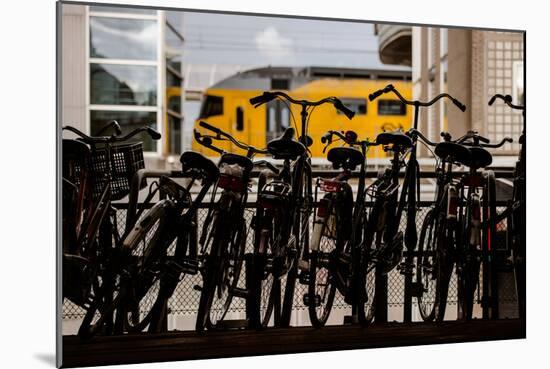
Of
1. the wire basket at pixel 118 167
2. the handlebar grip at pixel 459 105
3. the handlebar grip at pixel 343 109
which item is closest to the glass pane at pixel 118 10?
the wire basket at pixel 118 167

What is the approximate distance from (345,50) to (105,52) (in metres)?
1.15

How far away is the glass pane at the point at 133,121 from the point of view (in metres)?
3.57

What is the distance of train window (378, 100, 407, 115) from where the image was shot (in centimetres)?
396

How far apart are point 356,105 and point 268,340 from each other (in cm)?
122

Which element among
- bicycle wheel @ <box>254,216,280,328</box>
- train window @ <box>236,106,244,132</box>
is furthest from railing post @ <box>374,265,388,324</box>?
train window @ <box>236,106,244,132</box>

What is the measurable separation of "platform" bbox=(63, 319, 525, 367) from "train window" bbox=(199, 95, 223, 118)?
1.03 m

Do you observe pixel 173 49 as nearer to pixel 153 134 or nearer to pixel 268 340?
pixel 153 134

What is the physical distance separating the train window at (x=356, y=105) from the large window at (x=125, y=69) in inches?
35.6

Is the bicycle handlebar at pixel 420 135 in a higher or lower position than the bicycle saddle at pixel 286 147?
higher

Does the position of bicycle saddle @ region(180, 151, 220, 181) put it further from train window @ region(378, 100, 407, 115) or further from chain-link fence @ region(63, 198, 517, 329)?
train window @ region(378, 100, 407, 115)

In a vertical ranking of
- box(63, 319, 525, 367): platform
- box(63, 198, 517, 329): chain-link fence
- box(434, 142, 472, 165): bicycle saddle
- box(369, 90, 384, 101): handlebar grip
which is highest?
box(369, 90, 384, 101): handlebar grip

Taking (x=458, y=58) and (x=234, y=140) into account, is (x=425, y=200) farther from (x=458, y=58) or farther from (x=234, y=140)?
(x=234, y=140)

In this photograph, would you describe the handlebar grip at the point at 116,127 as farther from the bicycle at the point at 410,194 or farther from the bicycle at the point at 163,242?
the bicycle at the point at 410,194
